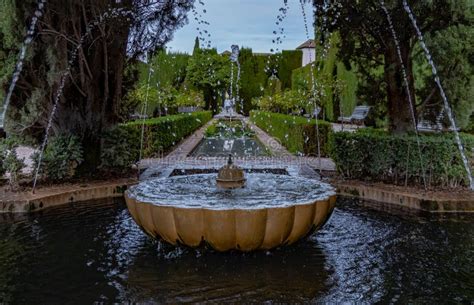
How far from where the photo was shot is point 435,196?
5.50 metres

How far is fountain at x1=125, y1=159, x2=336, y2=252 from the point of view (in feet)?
10.8

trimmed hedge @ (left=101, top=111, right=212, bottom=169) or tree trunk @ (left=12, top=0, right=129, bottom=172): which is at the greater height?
tree trunk @ (left=12, top=0, right=129, bottom=172)

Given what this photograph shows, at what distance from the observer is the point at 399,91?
24.2 feet

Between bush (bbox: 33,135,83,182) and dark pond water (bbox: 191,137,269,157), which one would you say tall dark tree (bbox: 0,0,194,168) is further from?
dark pond water (bbox: 191,137,269,157)

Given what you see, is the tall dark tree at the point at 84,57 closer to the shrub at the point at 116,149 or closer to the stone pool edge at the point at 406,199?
the shrub at the point at 116,149

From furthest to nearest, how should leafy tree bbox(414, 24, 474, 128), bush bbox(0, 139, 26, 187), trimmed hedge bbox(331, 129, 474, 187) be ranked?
leafy tree bbox(414, 24, 474, 128)
bush bbox(0, 139, 26, 187)
trimmed hedge bbox(331, 129, 474, 187)

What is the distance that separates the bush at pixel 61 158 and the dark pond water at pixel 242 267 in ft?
5.92

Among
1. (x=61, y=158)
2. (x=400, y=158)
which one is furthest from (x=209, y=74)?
(x=400, y=158)

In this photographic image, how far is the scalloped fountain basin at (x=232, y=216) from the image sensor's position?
3.28 m

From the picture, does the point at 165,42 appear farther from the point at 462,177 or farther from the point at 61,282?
the point at 61,282

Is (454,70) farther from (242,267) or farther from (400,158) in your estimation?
(242,267)

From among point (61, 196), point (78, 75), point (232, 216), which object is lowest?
point (61, 196)

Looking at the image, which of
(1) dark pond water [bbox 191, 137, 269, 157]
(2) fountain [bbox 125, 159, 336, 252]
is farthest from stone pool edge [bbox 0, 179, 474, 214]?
(1) dark pond water [bbox 191, 137, 269, 157]

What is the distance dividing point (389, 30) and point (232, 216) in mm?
4939
